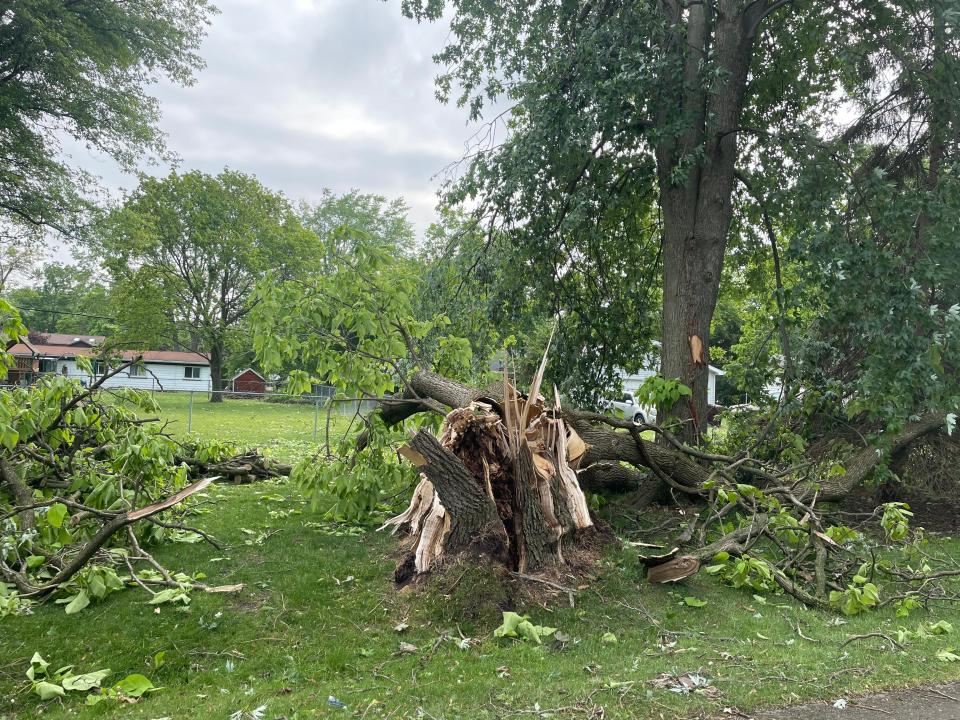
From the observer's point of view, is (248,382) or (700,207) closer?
(700,207)

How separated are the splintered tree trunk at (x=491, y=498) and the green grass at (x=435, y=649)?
292 millimetres

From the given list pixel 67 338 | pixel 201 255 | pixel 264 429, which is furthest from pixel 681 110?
pixel 67 338

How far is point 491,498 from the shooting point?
4.64m

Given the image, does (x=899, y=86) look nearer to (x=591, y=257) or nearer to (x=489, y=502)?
(x=591, y=257)

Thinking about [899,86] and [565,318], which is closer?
[899,86]

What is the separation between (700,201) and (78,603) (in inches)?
288

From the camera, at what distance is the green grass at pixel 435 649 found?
318 centimetres

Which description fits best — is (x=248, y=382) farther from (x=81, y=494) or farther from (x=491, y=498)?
(x=491, y=498)

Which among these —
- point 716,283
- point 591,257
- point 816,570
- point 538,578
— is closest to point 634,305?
point 591,257

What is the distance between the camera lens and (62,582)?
14.4 ft

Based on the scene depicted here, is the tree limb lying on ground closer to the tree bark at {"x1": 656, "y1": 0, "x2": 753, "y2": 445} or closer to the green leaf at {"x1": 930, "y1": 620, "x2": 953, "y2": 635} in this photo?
the green leaf at {"x1": 930, "y1": 620, "x2": 953, "y2": 635}

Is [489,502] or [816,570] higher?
[489,502]

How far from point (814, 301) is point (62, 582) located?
714 centimetres

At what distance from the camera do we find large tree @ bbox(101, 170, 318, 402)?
3119 centimetres
